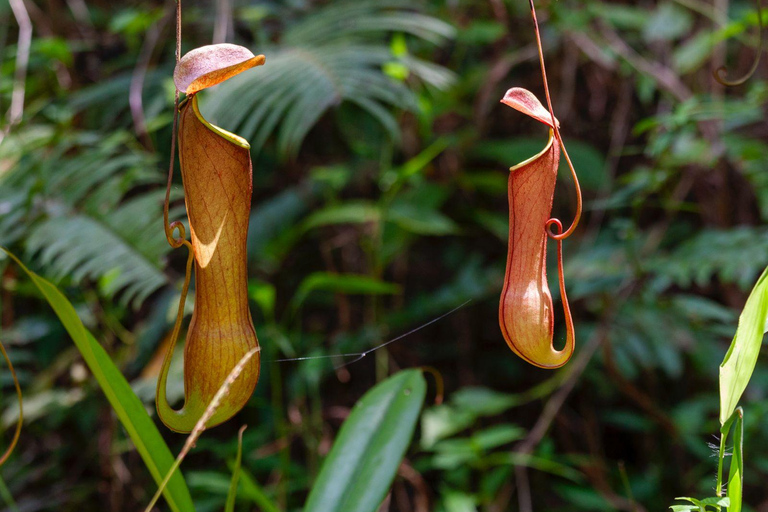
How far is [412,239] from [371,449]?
108 centimetres

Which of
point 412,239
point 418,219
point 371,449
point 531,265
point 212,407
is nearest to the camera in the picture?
point 212,407

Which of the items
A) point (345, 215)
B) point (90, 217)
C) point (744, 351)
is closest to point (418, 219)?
point (345, 215)

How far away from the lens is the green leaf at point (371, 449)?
0.75 metres

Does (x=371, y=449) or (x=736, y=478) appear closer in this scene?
(x=736, y=478)

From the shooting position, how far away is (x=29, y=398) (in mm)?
1625

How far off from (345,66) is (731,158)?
3.29 ft

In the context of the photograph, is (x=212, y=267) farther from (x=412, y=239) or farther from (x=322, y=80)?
(x=412, y=239)

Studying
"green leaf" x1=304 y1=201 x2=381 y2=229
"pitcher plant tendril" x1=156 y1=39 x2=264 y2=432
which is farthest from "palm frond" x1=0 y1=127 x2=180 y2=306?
"pitcher plant tendril" x1=156 y1=39 x2=264 y2=432

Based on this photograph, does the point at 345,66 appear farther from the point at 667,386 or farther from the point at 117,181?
the point at 667,386

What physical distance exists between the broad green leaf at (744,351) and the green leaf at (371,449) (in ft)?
1.23

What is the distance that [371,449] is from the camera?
821mm

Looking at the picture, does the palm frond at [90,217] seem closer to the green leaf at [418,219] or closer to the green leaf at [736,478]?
the green leaf at [418,219]

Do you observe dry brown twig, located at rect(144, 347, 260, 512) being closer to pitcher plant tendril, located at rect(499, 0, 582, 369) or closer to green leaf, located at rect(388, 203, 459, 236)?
pitcher plant tendril, located at rect(499, 0, 582, 369)

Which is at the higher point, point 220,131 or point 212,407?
point 220,131
